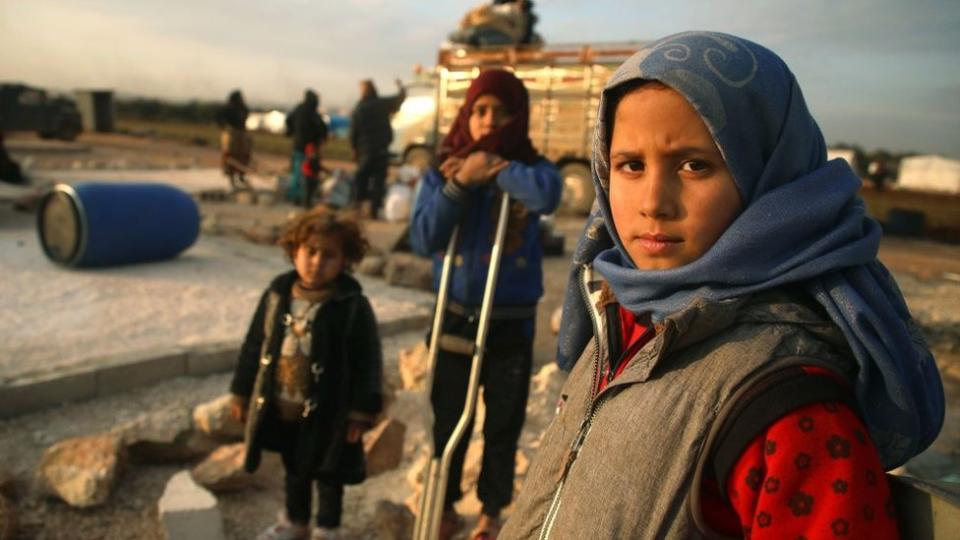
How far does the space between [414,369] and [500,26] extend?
1121cm

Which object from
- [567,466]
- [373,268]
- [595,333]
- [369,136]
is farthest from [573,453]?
[369,136]

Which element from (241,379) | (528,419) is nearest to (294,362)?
(241,379)

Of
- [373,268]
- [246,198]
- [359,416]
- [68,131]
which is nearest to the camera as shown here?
[359,416]

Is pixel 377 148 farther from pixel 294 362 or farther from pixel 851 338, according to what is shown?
pixel 851 338

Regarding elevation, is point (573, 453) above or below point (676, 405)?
below

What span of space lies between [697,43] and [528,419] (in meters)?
3.23

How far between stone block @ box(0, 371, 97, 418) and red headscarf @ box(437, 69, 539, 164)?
8.58 ft

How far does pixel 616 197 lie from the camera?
1212 millimetres

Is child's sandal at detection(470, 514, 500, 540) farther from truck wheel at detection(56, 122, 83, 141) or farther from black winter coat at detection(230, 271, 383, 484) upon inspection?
truck wheel at detection(56, 122, 83, 141)

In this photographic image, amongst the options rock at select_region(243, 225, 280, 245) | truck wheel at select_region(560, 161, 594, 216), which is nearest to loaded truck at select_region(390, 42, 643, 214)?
truck wheel at select_region(560, 161, 594, 216)

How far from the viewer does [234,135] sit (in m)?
14.3

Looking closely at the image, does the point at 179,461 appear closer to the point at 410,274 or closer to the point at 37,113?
the point at 410,274

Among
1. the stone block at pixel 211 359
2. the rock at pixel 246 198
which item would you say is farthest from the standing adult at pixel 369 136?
the stone block at pixel 211 359

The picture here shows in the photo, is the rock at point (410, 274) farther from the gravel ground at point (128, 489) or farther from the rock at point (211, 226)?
the rock at point (211, 226)
